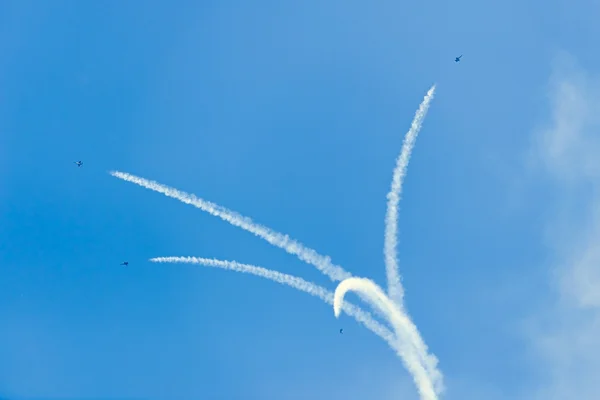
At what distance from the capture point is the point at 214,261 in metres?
55.2

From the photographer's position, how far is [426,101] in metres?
54.5

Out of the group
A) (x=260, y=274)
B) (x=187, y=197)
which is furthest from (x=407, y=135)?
(x=187, y=197)

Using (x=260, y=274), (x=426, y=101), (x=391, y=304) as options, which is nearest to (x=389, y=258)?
(x=391, y=304)

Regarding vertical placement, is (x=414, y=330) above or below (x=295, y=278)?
below

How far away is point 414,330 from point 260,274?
1714cm

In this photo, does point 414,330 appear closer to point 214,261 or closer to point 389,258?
point 389,258

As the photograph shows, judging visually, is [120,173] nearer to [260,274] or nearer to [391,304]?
[260,274]

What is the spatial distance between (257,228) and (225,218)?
3.88 meters

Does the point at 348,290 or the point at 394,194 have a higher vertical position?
the point at 394,194

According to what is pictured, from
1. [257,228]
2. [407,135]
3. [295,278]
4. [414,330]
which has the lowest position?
[414,330]

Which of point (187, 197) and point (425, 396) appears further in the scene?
point (187, 197)

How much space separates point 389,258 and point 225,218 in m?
18.4

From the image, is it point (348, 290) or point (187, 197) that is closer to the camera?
point (348, 290)

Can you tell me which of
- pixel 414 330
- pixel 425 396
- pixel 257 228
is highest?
pixel 257 228
